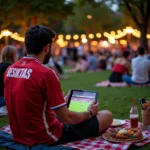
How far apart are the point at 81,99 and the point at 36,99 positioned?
98cm

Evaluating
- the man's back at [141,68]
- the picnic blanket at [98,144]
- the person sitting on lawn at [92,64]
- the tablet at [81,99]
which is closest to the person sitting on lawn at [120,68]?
the man's back at [141,68]

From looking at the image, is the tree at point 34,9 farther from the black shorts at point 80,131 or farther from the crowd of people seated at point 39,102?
the crowd of people seated at point 39,102

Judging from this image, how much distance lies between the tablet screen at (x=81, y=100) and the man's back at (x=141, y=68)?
5.53 meters

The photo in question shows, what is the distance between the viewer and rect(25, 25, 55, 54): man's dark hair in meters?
3.59

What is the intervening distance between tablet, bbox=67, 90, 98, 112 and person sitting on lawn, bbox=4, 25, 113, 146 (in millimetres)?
433

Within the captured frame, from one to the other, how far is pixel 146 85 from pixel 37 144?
6877mm

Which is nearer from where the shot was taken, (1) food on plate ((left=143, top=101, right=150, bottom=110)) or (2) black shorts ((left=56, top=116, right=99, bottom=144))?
(2) black shorts ((left=56, top=116, right=99, bottom=144))

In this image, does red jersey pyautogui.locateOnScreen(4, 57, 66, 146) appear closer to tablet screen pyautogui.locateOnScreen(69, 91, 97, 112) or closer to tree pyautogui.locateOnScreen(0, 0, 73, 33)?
tablet screen pyautogui.locateOnScreen(69, 91, 97, 112)

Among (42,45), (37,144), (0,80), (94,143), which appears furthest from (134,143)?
(0,80)

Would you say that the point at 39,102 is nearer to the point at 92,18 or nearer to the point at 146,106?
the point at 146,106

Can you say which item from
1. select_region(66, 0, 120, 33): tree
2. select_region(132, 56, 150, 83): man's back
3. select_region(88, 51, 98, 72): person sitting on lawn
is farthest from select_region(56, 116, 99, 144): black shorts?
select_region(66, 0, 120, 33): tree

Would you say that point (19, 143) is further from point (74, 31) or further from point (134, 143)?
point (74, 31)

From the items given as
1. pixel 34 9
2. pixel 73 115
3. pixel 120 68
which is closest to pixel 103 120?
pixel 73 115

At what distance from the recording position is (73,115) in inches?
147
